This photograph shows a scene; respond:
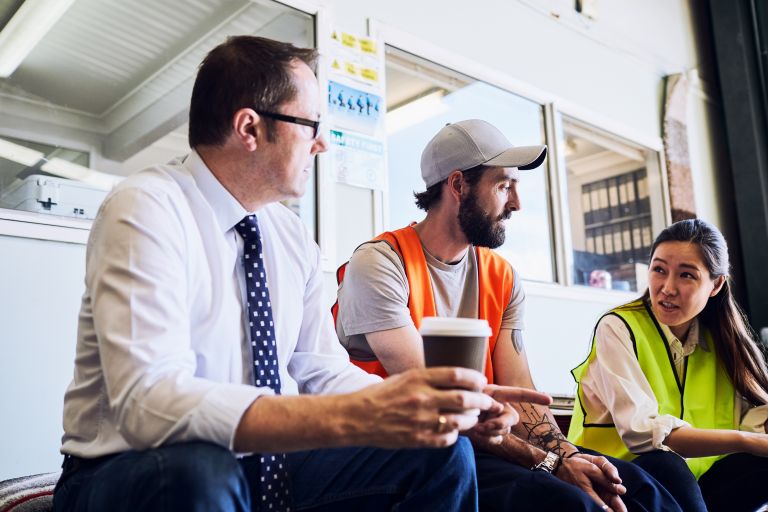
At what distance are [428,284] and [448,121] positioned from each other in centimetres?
200

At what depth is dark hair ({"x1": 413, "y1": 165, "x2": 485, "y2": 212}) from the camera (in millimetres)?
2193

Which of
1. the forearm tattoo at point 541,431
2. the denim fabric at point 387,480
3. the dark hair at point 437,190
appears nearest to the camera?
the denim fabric at point 387,480

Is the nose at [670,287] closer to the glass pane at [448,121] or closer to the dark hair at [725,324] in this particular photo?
the dark hair at [725,324]

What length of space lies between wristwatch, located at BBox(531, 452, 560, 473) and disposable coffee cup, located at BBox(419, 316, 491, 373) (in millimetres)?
732

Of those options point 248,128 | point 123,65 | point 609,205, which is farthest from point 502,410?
point 609,205

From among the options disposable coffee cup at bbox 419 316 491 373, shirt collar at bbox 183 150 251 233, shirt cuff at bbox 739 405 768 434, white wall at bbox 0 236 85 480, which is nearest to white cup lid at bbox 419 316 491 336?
disposable coffee cup at bbox 419 316 491 373

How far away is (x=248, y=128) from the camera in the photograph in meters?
1.40

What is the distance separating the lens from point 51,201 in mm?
2328

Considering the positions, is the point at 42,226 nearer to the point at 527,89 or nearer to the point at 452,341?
the point at 452,341

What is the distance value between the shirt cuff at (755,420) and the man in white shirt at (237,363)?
135cm

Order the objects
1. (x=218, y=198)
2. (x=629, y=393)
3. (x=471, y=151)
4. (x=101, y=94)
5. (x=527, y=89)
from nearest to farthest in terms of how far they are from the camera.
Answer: (x=218, y=198) < (x=629, y=393) < (x=471, y=151) < (x=101, y=94) < (x=527, y=89)

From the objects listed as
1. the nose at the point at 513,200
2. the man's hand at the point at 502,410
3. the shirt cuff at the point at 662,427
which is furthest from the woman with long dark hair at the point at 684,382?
the man's hand at the point at 502,410

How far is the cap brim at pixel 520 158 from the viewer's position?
2100mm

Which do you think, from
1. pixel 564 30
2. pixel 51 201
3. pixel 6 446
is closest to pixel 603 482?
pixel 6 446
